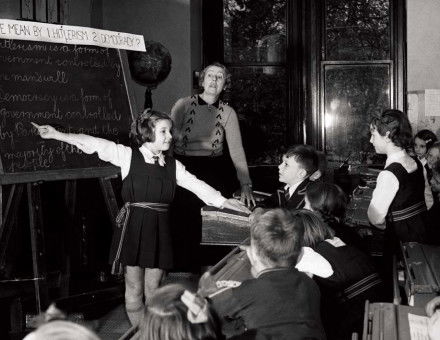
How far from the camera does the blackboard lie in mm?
3539

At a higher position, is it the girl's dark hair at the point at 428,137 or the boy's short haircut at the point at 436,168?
the girl's dark hair at the point at 428,137

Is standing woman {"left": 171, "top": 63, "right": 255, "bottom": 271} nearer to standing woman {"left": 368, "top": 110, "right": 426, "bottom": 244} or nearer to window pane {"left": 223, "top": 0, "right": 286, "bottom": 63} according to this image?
standing woman {"left": 368, "top": 110, "right": 426, "bottom": 244}

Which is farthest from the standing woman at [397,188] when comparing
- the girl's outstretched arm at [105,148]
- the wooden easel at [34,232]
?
the wooden easel at [34,232]

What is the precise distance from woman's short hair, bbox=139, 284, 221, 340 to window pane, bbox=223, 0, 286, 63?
5.24 metres

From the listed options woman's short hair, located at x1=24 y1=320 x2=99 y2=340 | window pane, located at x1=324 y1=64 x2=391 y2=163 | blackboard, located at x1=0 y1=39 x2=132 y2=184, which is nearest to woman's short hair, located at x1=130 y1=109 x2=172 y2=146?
blackboard, located at x1=0 y1=39 x2=132 y2=184

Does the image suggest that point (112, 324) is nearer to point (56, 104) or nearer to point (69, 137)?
point (69, 137)

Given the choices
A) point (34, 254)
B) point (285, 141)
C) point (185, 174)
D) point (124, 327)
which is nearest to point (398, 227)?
point (185, 174)

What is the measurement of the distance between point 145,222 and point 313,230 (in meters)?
1.06

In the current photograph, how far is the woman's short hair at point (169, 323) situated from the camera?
4.67 ft

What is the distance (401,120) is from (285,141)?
284 centimetres

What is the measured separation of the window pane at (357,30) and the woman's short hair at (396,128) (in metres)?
2.89

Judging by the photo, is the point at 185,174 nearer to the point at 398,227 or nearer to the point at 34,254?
the point at 34,254

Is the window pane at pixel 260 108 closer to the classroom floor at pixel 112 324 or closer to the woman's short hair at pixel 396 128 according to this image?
the classroom floor at pixel 112 324

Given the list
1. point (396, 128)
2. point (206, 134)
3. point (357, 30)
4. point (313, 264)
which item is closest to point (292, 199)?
point (396, 128)
